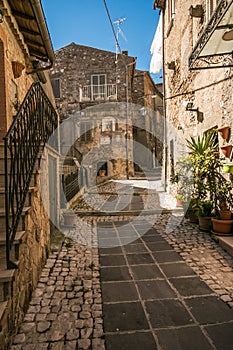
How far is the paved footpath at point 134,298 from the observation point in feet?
6.55

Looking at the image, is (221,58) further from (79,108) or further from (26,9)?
(79,108)

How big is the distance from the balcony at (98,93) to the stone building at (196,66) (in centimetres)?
856

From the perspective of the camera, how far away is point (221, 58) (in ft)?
15.5

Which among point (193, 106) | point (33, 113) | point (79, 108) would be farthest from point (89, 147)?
point (33, 113)

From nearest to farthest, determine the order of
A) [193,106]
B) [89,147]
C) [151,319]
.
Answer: [151,319], [193,106], [89,147]

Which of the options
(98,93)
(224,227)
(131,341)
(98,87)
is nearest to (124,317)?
(131,341)

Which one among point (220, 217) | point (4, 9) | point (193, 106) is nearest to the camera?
point (4, 9)

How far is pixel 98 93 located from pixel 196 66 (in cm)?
1315

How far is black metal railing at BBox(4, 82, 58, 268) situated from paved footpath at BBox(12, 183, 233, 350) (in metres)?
0.82

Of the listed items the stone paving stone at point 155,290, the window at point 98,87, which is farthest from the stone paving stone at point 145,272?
the window at point 98,87

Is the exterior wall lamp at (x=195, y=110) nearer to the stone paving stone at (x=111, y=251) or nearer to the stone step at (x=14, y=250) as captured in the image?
the stone paving stone at (x=111, y=251)

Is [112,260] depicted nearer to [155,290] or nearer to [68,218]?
[155,290]

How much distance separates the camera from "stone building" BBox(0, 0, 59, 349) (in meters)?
1.99

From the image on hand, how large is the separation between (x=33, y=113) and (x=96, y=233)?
2.85 m
